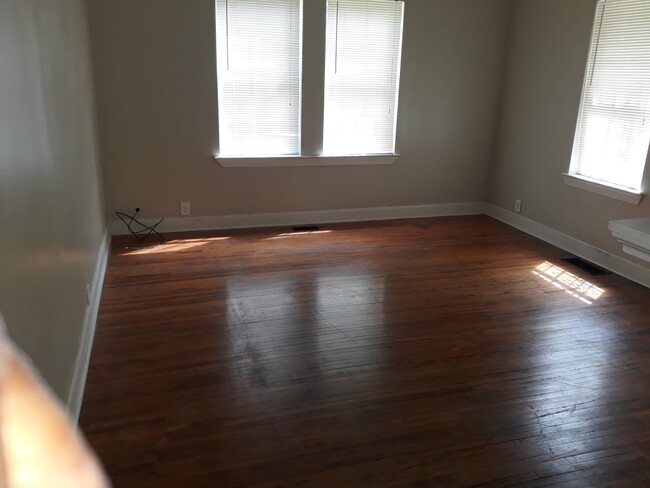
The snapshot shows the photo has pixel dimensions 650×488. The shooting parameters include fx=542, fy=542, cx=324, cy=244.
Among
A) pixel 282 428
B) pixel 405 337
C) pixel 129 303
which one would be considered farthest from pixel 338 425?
pixel 129 303

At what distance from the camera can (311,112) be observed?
4867mm

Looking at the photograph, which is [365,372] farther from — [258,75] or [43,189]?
[258,75]

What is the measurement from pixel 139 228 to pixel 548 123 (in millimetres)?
3692

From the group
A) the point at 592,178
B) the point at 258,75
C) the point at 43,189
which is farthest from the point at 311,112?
the point at 43,189

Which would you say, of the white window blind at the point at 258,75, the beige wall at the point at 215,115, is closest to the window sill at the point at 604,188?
the beige wall at the point at 215,115

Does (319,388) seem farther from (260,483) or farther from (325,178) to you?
(325,178)

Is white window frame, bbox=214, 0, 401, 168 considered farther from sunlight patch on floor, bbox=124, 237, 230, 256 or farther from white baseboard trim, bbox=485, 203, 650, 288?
white baseboard trim, bbox=485, 203, 650, 288

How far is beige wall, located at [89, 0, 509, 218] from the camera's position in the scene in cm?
438

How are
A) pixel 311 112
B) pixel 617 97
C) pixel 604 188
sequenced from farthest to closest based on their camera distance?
1. pixel 311 112
2. pixel 604 188
3. pixel 617 97

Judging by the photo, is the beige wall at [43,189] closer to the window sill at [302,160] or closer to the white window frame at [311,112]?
the window sill at [302,160]

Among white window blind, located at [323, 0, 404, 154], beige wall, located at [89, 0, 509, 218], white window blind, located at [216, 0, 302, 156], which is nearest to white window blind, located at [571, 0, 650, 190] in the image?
beige wall, located at [89, 0, 509, 218]

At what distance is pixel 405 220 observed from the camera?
543 centimetres

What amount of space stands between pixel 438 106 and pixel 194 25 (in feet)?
7.78

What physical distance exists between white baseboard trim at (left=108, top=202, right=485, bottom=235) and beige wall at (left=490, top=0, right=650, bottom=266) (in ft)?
1.74
